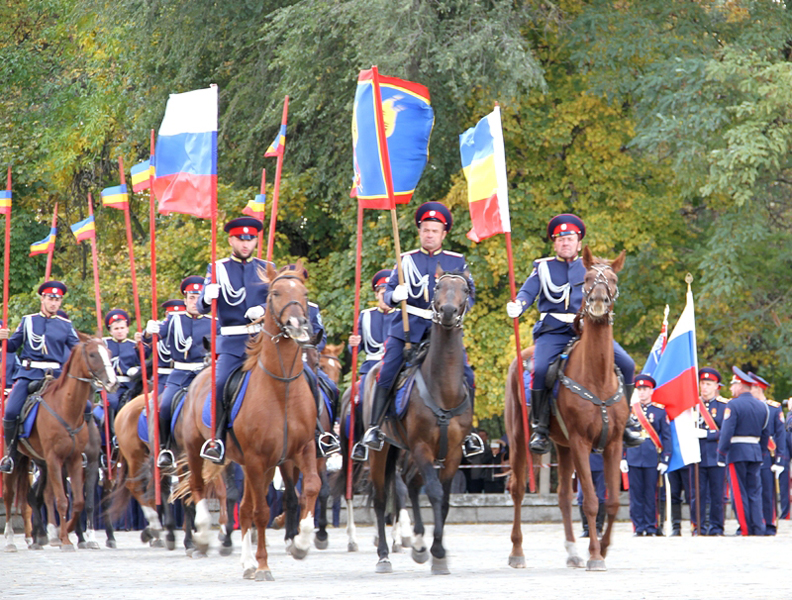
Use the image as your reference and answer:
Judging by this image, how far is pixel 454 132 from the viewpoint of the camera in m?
25.3

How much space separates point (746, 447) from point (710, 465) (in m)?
0.86

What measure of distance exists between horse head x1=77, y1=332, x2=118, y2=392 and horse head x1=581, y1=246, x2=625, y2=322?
6.63 metres

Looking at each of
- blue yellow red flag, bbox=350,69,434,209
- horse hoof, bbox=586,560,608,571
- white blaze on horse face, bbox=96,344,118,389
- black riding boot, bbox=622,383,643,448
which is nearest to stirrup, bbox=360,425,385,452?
horse hoof, bbox=586,560,608,571

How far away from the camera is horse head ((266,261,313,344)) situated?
34.9 feet

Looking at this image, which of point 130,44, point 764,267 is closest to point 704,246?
point 764,267

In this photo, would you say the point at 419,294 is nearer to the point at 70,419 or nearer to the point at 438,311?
the point at 438,311

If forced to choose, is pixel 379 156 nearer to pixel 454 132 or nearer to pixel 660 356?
pixel 660 356

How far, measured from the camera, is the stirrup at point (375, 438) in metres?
11.9

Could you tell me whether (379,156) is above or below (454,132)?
below

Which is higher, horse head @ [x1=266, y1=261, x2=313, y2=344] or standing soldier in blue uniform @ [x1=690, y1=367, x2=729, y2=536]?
horse head @ [x1=266, y1=261, x2=313, y2=344]

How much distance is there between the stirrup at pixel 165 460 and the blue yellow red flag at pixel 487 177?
398 cm

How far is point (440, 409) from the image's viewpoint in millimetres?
11414

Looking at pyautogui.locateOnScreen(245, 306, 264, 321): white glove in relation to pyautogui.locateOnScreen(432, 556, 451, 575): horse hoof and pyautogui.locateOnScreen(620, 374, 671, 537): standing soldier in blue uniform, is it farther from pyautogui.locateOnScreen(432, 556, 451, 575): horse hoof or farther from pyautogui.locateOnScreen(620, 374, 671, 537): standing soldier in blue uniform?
pyautogui.locateOnScreen(620, 374, 671, 537): standing soldier in blue uniform

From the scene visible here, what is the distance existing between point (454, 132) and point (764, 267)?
627cm
